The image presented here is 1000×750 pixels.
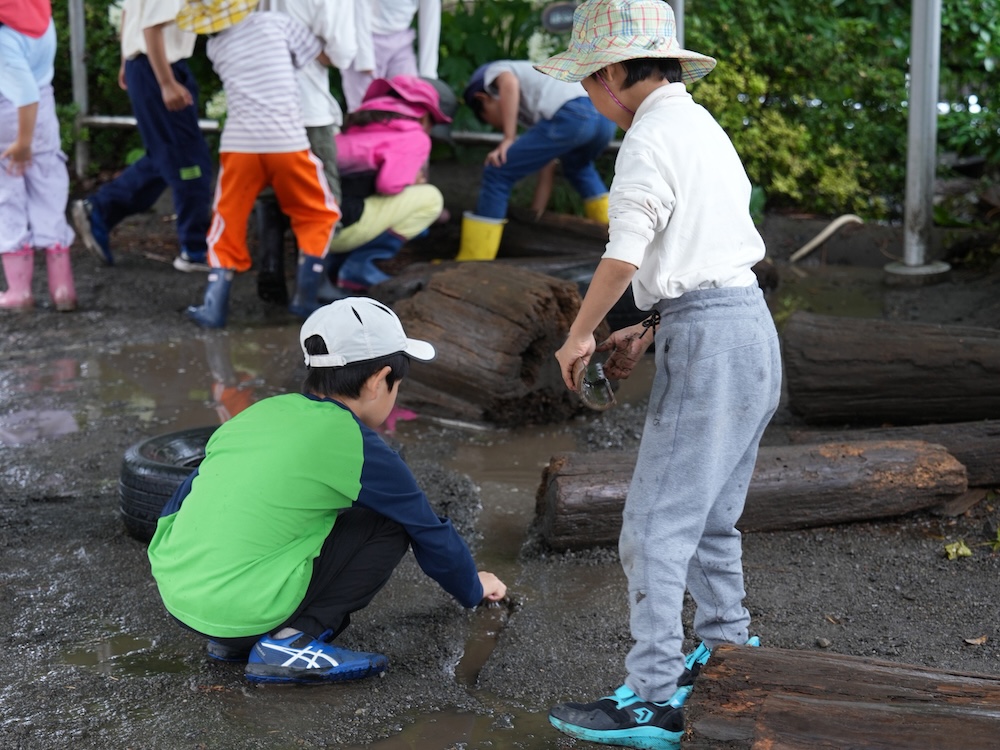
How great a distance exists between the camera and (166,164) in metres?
6.82

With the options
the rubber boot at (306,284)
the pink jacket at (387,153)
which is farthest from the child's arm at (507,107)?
the rubber boot at (306,284)

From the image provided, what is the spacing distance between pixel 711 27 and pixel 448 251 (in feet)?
9.89

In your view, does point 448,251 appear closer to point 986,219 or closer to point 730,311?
point 986,219

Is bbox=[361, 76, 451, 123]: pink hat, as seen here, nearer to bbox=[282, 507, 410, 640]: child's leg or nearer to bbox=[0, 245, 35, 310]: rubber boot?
bbox=[0, 245, 35, 310]: rubber boot

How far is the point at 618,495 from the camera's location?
362 centimetres

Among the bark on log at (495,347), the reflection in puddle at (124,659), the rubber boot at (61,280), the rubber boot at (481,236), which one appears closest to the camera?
the reflection in puddle at (124,659)

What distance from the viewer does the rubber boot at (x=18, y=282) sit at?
670 centimetres

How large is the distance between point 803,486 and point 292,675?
1818 millimetres

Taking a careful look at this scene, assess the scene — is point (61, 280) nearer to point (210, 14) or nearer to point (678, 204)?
point (210, 14)

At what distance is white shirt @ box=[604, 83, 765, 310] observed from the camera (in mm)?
2463

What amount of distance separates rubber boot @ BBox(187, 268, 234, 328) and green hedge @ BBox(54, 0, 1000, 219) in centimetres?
297

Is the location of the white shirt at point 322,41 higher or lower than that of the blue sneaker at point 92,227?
higher

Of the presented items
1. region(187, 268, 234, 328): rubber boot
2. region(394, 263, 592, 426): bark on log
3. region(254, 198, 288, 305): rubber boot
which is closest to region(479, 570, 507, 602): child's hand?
region(394, 263, 592, 426): bark on log

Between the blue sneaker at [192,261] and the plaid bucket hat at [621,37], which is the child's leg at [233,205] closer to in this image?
the blue sneaker at [192,261]
